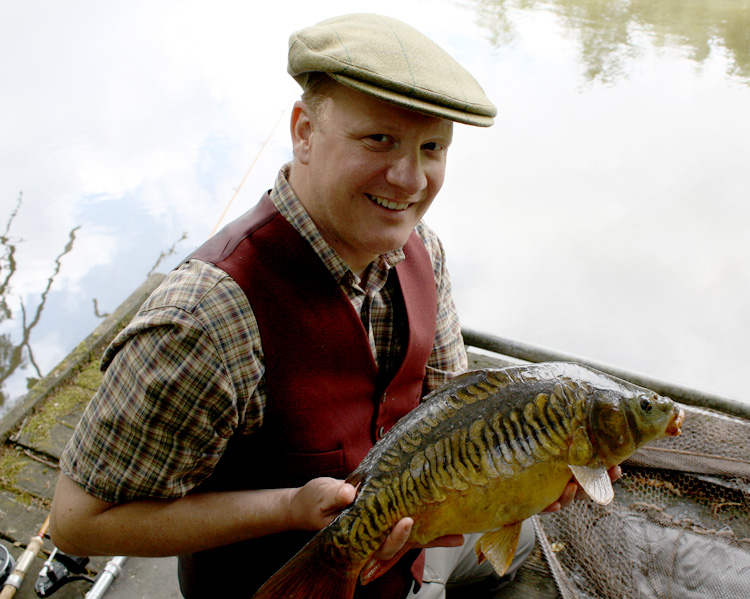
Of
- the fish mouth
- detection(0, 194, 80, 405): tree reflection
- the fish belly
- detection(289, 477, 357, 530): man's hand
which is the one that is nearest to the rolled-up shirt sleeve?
detection(289, 477, 357, 530): man's hand

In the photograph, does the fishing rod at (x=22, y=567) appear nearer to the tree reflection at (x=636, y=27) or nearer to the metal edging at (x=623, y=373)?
the metal edging at (x=623, y=373)

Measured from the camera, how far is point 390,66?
3.60 feet

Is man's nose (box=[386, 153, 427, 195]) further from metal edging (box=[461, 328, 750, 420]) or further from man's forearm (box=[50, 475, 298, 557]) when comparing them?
metal edging (box=[461, 328, 750, 420])

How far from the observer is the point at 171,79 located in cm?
712

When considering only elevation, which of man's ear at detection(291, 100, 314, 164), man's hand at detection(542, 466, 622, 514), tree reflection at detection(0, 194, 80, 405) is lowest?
tree reflection at detection(0, 194, 80, 405)

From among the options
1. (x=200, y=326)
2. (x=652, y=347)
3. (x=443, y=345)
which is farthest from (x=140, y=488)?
(x=652, y=347)

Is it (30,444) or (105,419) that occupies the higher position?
(105,419)

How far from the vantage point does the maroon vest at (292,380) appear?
119cm

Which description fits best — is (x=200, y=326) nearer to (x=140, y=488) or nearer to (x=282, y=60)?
(x=140, y=488)

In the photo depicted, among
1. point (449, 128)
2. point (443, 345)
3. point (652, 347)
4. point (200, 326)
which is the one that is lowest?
point (652, 347)

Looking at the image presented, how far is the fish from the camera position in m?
1.14

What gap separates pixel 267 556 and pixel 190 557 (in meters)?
0.21

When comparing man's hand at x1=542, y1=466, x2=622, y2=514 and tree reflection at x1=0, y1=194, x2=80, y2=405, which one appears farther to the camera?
tree reflection at x1=0, y1=194, x2=80, y2=405

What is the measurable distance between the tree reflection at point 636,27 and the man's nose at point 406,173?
22.9 ft
